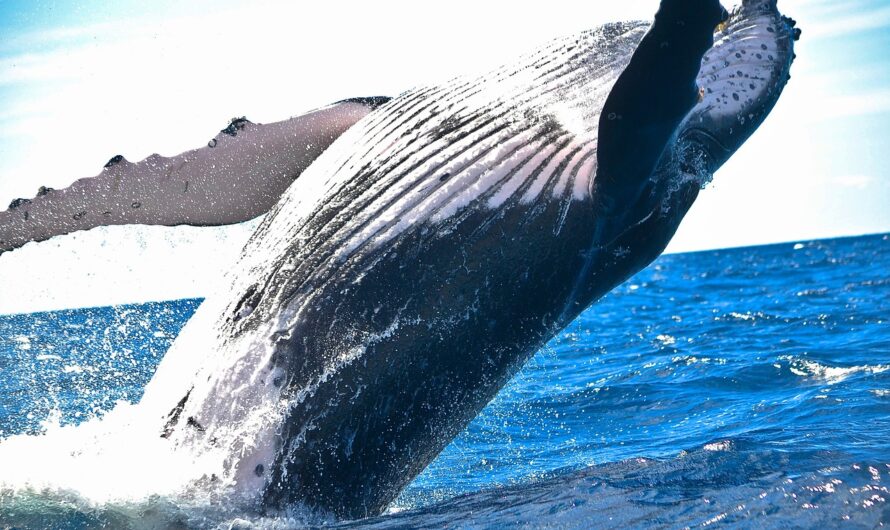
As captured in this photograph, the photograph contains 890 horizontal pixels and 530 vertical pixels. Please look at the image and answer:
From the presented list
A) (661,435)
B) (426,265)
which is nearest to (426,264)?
(426,265)

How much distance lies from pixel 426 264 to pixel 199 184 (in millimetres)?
2463

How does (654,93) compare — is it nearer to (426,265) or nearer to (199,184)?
(426,265)

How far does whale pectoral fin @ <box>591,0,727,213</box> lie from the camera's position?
418cm

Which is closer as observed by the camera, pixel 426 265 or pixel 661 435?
pixel 426 265

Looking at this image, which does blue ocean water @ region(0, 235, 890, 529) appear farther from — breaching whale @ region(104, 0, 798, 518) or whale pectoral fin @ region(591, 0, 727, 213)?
whale pectoral fin @ region(591, 0, 727, 213)

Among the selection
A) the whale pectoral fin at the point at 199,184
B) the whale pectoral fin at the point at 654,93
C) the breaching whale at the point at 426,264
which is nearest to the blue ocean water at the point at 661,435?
the breaching whale at the point at 426,264

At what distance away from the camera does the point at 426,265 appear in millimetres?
4840

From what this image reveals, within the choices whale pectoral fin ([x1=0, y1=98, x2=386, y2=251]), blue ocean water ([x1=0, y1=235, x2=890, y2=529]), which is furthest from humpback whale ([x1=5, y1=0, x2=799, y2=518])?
whale pectoral fin ([x1=0, y1=98, x2=386, y2=251])

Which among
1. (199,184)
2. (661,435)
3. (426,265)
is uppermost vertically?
(199,184)

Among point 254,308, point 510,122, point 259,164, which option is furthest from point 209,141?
point 510,122

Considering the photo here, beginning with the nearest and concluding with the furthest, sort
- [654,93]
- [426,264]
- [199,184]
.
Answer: [654,93] → [426,264] → [199,184]

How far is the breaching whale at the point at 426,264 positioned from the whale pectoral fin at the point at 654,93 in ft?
0.03

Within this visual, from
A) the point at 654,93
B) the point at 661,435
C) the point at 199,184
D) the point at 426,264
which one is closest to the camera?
the point at 654,93

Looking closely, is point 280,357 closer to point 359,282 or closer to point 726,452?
point 359,282
